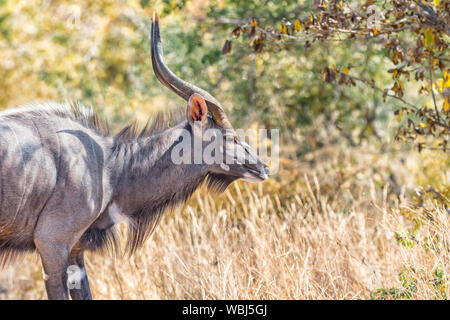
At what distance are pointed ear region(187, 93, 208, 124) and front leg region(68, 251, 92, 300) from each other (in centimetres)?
120

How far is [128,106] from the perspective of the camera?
9.74 metres

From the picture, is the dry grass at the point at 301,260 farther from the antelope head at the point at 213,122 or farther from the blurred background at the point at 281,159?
the antelope head at the point at 213,122

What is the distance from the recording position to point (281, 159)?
8547 mm

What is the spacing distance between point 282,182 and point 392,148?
2367 mm

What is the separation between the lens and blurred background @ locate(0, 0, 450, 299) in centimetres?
509

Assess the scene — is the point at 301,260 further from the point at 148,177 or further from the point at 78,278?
the point at 78,278

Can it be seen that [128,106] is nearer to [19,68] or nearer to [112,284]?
[19,68]

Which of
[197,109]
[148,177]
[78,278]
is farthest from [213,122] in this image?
[78,278]

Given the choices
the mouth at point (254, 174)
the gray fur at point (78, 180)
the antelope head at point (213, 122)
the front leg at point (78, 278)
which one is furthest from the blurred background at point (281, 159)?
the front leg at point (78, 278)

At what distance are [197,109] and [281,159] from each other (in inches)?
167

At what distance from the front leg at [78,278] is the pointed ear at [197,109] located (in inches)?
47.3

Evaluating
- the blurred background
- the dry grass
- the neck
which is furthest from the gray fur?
the dry grass

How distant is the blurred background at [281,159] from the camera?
5.09m
